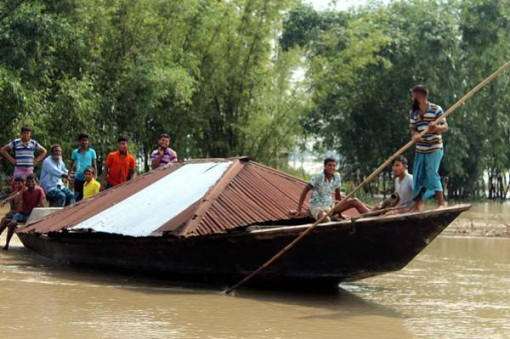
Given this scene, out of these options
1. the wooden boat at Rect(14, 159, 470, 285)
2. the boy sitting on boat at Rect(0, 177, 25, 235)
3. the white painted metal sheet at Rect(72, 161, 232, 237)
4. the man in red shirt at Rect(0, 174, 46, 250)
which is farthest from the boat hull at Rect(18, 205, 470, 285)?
the boy sitting on boat at Rect(0, 177, 25, 235)

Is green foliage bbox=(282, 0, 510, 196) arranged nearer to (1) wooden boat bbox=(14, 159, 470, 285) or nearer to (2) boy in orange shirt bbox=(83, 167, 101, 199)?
(2) boy in orange shirt bbox=(83, 167, 101, 199)

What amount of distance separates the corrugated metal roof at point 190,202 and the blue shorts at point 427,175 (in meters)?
1.25

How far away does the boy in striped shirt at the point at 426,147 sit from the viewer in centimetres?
733

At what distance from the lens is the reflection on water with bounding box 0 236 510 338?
6.19 m

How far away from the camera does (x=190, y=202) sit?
805 centimetres

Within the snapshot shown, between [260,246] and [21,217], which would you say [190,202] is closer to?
[260,246]

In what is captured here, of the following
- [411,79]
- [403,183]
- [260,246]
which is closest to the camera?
[260,246]

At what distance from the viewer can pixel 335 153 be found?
30.7 meters

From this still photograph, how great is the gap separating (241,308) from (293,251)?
0.66 m

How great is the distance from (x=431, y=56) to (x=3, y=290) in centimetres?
2015

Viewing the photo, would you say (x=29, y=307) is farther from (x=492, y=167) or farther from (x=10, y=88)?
(x=492, y=167)

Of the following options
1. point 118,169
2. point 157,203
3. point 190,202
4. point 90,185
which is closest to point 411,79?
point 90,185

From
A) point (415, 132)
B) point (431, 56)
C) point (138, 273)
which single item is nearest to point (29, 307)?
point (138, 273)

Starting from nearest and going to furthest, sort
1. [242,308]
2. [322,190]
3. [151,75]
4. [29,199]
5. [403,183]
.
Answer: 1. [242,308]
2. [403,183]
3. [322,190]
4. [29,199]
5. [151,75]
